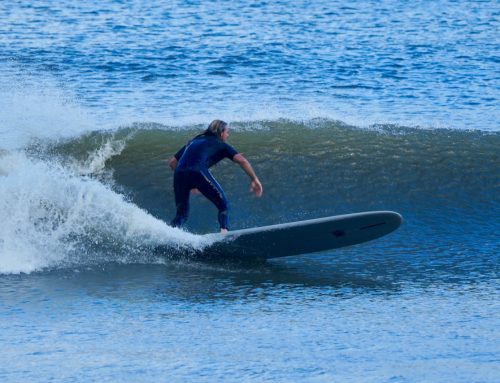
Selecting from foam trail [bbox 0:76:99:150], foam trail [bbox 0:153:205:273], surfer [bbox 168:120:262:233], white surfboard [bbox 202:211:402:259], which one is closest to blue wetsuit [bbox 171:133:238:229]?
surfer [bbox 168:120:262:233]

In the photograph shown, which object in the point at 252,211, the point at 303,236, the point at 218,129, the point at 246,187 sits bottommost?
the point at 252,211

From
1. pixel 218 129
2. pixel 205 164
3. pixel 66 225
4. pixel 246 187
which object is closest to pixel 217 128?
pixel 218 129

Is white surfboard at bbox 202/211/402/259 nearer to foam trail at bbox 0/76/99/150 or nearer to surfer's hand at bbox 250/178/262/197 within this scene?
surfer's hand at bbox 250/178/262/197

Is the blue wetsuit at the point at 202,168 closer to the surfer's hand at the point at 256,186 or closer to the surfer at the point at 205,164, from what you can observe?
the surfer at the point at 205,164

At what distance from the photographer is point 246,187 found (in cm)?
1334

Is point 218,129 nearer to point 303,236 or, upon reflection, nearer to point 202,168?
point 202,168

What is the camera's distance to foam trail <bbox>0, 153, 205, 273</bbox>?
10375 millimetres

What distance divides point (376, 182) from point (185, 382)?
6.93 metres

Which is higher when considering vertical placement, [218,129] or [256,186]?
[218,129]

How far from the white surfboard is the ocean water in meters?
0.17

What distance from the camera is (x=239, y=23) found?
31906mm

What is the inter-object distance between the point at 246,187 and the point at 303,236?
3109 millimetres

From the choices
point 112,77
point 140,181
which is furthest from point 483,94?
point 140,181

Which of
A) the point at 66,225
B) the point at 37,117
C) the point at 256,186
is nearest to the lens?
the point at 256,186
